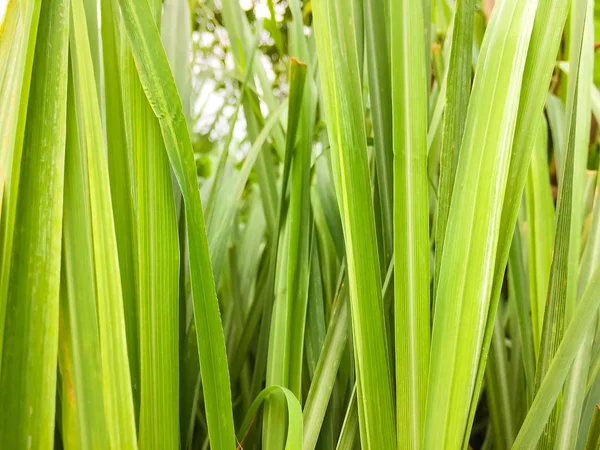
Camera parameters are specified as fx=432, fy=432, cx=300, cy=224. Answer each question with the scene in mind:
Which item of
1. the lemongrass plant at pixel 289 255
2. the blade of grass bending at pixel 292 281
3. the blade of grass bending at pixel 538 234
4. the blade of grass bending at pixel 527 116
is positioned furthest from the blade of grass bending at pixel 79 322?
the blade of grass bending at pixel 538 234

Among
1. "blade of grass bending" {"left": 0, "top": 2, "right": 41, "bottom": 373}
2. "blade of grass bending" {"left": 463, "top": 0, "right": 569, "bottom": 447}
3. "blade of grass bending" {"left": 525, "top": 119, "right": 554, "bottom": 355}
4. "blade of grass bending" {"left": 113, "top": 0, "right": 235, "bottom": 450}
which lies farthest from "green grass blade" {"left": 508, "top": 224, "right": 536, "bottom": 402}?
"blade of grass bending" {"left": 0, "top": 2, "right": 41, "bottom": 373}

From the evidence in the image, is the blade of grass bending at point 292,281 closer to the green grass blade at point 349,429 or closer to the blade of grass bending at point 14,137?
the green grass blade at point 349,429

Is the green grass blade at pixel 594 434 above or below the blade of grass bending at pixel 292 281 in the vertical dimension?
below

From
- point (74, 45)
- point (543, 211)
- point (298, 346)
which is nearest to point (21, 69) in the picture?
point (74, 45)

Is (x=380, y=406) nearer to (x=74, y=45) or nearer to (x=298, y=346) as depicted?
(x=298, y=346)

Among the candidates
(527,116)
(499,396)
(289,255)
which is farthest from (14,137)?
(499,396)

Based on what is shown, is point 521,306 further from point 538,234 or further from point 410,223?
point 410,223
